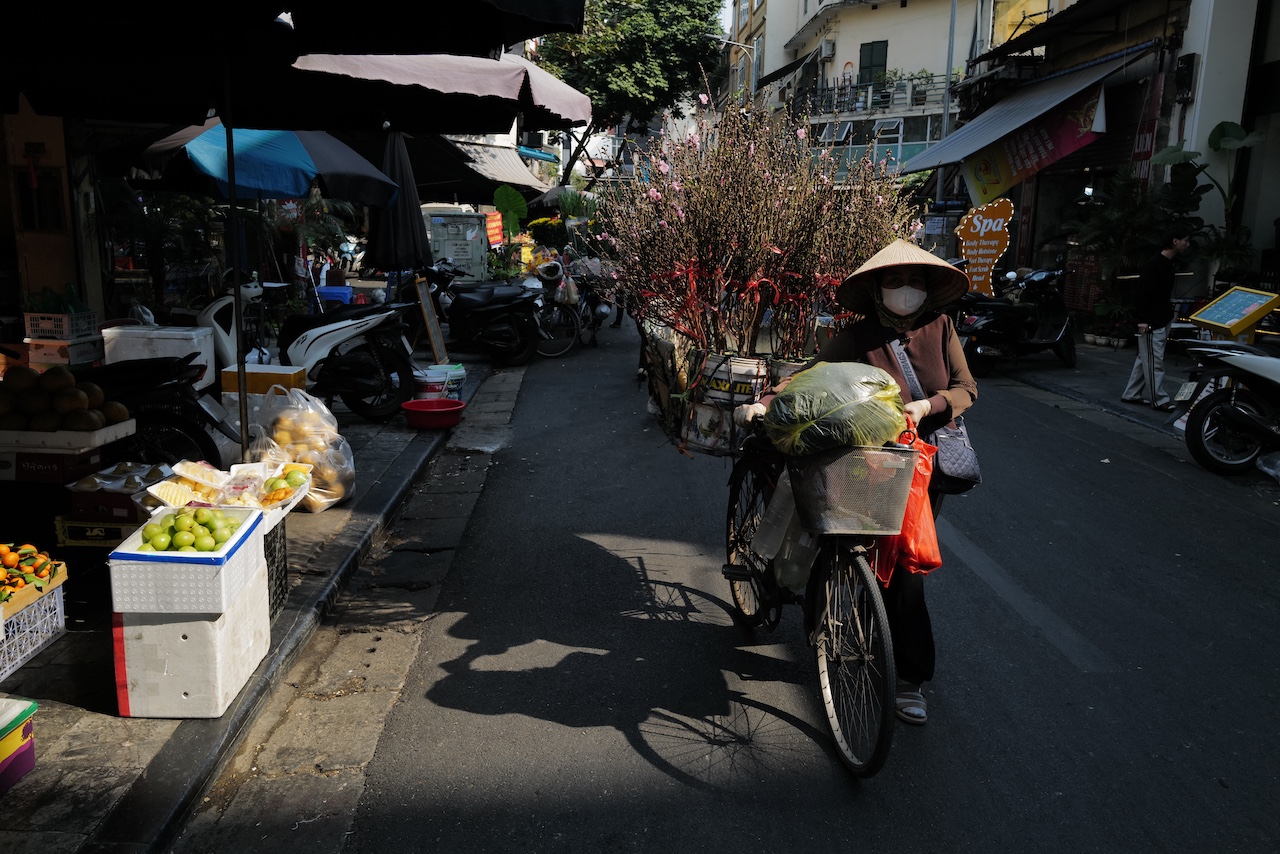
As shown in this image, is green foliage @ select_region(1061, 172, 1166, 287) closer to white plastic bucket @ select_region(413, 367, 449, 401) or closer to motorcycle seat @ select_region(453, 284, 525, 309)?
motorcycle seat @ select_region(453, 284, 525, 309)

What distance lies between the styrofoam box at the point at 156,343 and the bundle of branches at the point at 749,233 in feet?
13.3

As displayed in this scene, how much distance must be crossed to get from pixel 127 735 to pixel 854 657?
254 centimetres

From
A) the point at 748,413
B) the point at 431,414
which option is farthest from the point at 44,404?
the point at 748,413

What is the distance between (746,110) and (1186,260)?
1146 cm

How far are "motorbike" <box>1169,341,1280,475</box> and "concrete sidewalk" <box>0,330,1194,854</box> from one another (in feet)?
20.7

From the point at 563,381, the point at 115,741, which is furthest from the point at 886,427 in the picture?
the point at 563,381

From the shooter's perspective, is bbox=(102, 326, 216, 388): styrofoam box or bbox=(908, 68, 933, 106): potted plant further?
bbox=(908, 68, 933, 106): potted plant

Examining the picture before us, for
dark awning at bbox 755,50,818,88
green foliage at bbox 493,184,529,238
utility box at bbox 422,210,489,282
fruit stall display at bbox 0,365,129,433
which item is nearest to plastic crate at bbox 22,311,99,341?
fruit stall display at bbox 0,365,129,433

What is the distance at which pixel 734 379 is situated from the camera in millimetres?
3691

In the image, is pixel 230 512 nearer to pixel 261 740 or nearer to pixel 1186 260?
pixel 261 740

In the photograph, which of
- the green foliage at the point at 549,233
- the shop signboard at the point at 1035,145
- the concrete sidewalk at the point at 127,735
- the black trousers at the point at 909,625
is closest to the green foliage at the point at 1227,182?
the shop signboard at the point at 1035,145

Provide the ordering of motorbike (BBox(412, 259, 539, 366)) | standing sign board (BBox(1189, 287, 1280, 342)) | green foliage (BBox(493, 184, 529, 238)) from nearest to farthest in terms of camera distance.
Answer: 1. standing sign board (BBox(1189, 287, 1280, 342))
2. motorbike (BBox(412, 259, 539, 366))
3. green foliage (BBox(493, 184, 529, 238))

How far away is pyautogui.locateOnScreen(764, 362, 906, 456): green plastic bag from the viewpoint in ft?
9.48

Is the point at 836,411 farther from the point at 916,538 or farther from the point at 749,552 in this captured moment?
the point at 749,552
